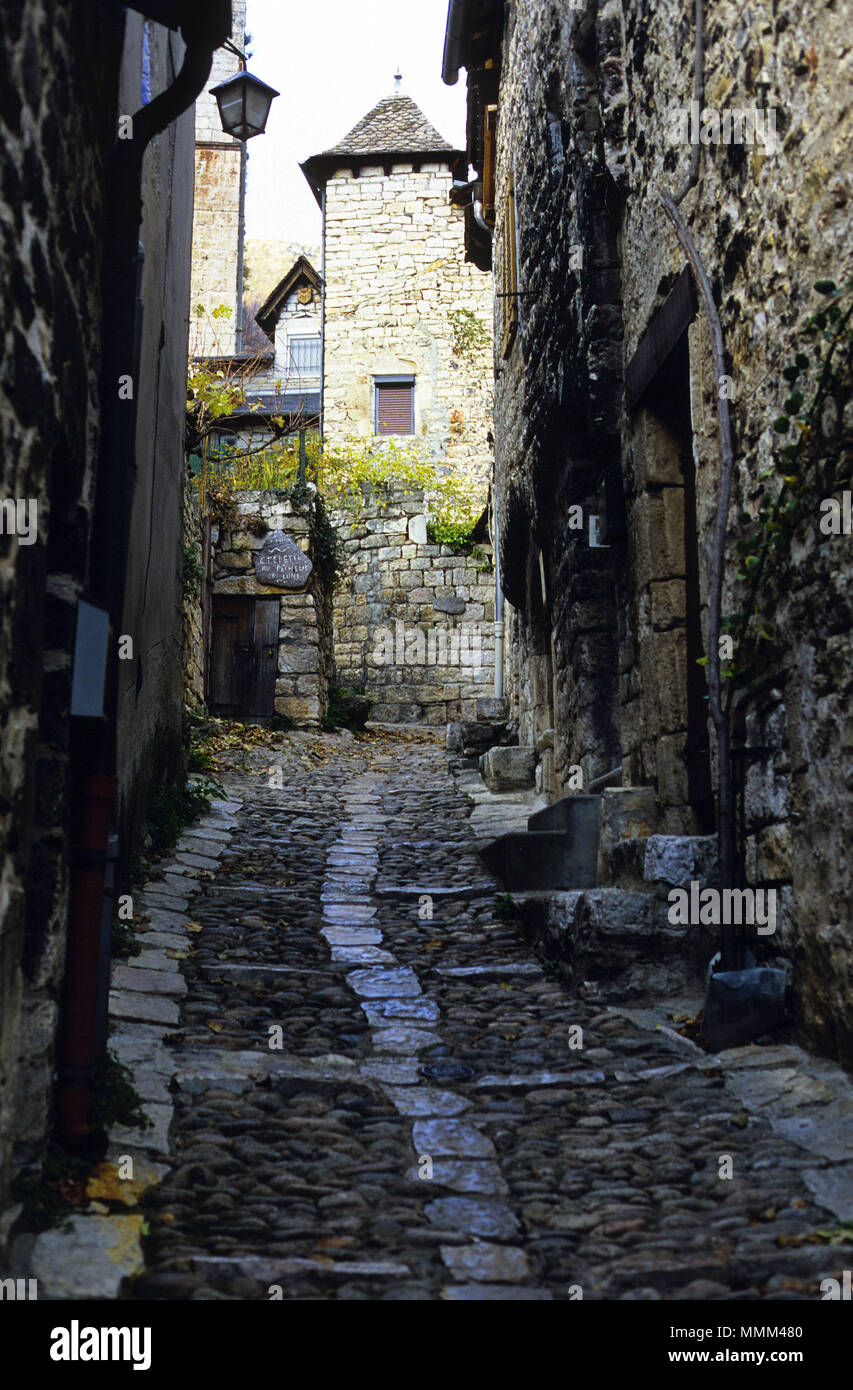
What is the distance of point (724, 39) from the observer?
4172 millimetres

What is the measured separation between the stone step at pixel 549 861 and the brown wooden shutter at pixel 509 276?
411cm

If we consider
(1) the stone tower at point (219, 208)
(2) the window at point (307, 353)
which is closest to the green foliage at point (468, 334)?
(2) the window at point (307, 353)

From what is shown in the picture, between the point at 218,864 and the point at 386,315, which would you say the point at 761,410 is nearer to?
the point at 218,864

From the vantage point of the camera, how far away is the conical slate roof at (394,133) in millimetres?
20906

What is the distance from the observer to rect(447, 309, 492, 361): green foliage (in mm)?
20562

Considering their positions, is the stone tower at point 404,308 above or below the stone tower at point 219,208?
below

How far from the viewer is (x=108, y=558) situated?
10.7 ft

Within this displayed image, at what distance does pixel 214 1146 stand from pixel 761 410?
107 inches

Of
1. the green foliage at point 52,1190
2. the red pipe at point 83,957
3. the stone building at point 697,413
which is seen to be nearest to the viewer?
the green foliage at point 52,1190

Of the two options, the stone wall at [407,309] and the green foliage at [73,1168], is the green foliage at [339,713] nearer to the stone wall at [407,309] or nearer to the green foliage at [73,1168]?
the stone wall at [407,309]

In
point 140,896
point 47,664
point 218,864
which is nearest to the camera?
point 47,664

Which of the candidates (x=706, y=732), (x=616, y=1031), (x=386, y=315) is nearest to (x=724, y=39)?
(x=706, y=732)

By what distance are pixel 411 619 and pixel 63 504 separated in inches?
514

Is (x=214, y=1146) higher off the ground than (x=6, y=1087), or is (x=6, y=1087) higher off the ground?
(x=6, y=1087)
